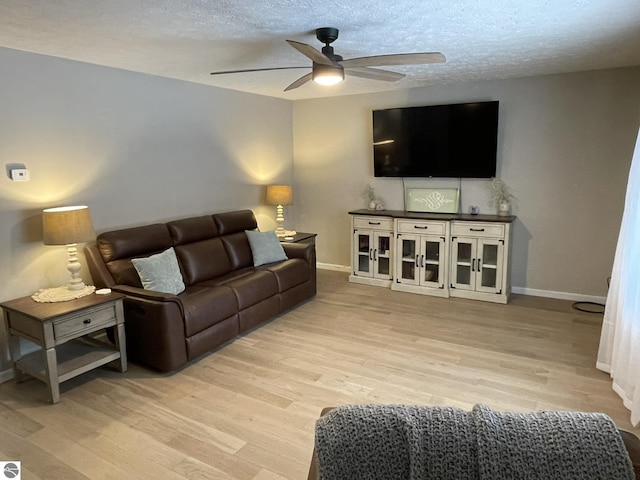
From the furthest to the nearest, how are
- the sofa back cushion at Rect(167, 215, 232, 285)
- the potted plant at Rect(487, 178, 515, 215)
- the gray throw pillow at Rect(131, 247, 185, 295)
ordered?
the potted plant at Rect(487, 178, 515, 215) < the sofa back cushion at Rect(167, 215, 232, 285) < the gray throw pillow at Rect(131, 247, 185, 295)

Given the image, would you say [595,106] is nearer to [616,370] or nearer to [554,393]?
[616,370]

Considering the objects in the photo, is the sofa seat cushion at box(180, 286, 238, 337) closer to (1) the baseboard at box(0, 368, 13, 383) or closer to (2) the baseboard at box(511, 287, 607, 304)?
(1) the baseboard at box(0, 368, 13, 383)

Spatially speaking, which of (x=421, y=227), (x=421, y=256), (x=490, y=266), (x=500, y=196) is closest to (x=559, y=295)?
(x=490, y=266)

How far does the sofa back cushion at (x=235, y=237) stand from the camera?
14.8 feet

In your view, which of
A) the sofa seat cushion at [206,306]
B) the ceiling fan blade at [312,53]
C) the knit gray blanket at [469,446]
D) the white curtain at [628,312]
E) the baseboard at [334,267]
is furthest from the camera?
the baseboard at [334,267]

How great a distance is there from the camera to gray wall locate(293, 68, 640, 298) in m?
4.25

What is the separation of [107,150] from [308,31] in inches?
84.5

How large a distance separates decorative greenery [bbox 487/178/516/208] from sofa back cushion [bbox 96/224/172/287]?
3.64m

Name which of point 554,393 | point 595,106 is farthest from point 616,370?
point 595,106

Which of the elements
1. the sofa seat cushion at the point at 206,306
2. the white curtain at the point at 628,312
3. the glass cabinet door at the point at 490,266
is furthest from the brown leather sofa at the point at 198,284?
the white curtain at the point at 628,312

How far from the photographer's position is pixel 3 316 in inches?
122

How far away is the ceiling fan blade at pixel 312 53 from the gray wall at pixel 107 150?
6.72ft

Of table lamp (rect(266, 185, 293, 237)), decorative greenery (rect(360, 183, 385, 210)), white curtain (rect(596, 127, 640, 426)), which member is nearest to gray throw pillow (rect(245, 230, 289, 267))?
table lamp (rect(266, 185, 293, 237))

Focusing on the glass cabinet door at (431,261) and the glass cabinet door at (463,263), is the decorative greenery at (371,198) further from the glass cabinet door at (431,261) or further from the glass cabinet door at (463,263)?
the glass cabinet door at (463,263)
